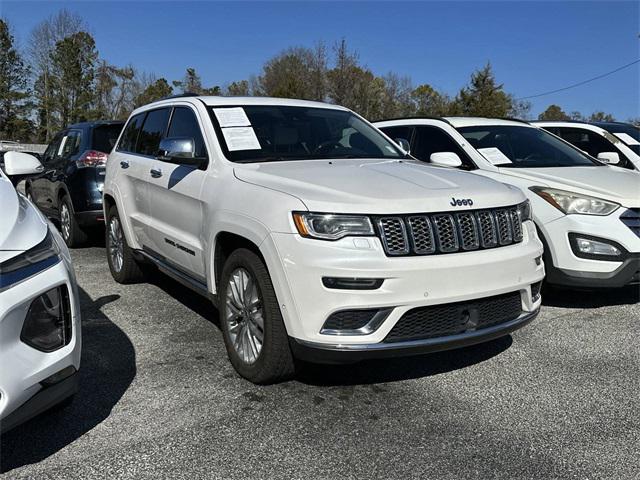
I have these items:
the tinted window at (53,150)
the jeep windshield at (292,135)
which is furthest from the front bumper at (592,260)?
the tinted window at (53,150)

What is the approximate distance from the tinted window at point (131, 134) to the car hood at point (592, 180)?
344 centimetres

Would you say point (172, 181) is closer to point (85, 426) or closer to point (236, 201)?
point (236, 201)

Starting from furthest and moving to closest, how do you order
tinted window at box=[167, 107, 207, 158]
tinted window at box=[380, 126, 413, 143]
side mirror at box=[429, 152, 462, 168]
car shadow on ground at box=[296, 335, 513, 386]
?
1. tinted window at box=[380, 126, 413, 143]
2. side mirror at box=[429, 152, 462, 168]
3. tinted window at box=[167, 107, 207, 158]
4. car shadow on ground at box=[296, 335, 513, 386]

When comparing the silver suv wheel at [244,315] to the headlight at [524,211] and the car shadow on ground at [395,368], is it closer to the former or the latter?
the car shadow on ground at [395,368]

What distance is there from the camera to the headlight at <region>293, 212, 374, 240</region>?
2.91 meters

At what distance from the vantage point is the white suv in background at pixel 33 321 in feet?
7.30

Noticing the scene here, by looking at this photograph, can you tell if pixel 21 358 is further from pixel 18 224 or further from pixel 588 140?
pixel 588 140

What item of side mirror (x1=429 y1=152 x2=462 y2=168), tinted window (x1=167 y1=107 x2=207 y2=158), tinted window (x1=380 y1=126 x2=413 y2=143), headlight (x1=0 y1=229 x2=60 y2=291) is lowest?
side mirror (x1=429 y1=152 x2=462 y2=168)

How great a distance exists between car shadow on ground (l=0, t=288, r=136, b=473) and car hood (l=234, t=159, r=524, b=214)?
1440 millimetres

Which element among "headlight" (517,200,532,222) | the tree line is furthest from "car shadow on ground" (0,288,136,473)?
the tree line

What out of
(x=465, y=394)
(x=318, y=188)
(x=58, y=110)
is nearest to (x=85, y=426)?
(x=318, y=188)

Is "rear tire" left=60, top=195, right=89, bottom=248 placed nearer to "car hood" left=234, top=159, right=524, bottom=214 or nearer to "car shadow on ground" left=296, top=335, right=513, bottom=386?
"car hood" left=234, top=159, right=524, bottom=214

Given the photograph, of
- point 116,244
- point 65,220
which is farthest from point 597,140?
point 65,220

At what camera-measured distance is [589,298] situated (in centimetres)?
538
